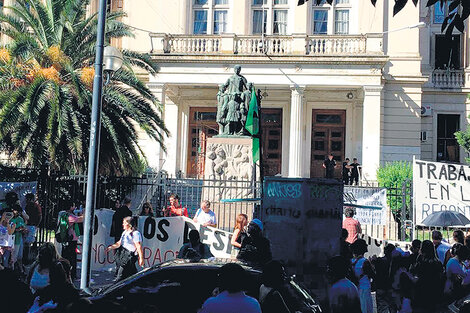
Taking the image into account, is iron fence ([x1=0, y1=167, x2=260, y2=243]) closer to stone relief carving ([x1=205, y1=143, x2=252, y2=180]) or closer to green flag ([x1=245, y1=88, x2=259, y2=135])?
stone relief carving ([x1=205, y1=143, x2=252, y2=180])

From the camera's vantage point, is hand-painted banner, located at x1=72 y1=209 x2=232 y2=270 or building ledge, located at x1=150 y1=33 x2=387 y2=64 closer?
hand-painted banner, located at x1=72 y1=209 x2=232 y2=270

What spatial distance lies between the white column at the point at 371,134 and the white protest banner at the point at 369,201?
10.6 meters

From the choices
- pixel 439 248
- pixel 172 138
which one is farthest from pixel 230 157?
pixel 172 138

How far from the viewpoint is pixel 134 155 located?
61.5 feet

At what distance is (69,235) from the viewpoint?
11758 mm

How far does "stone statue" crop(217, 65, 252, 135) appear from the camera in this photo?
17672 mm

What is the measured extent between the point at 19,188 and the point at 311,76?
15895 mm

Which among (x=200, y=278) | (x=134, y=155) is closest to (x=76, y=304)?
(x=200, y=278)

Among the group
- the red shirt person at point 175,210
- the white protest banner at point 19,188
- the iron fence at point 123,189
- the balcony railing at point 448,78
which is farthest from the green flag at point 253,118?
A: the balcony railing at point 448,78

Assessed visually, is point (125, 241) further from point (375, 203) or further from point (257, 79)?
point (257, 79)

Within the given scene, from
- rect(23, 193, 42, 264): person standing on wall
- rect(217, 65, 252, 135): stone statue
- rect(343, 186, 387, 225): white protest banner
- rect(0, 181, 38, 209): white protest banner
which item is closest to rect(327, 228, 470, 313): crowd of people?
rect(343, 186, 387, 225): white protest banner

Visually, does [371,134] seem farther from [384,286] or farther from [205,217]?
[384,286]

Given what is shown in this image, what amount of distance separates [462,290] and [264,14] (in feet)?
79.8

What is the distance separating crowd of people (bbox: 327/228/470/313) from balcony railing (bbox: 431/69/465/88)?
23.8m
